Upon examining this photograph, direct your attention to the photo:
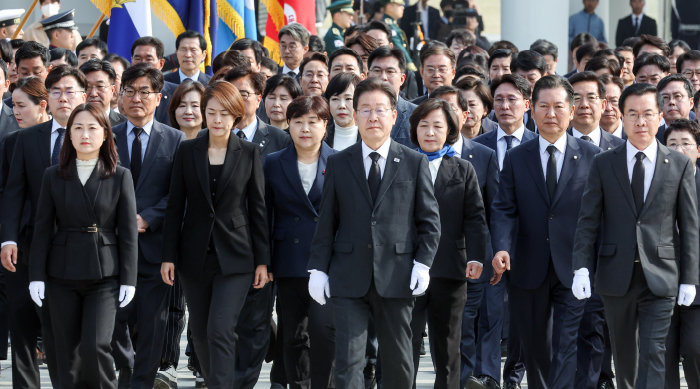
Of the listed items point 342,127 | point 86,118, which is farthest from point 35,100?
point 342,127

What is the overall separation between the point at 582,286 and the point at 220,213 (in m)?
2.14

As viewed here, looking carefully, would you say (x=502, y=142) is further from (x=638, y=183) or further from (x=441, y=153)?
(x=638, y=183)

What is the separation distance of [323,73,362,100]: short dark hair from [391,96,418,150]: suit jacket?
38 centimetres

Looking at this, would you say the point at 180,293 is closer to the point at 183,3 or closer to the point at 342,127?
the point at 342,127

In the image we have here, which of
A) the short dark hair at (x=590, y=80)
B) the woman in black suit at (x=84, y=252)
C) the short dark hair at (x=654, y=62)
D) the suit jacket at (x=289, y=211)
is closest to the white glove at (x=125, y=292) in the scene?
the woman in black suit at (x=84, y=252)

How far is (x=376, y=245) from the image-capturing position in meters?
7.32

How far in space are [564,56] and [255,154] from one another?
35.1ft

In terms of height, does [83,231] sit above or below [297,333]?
above

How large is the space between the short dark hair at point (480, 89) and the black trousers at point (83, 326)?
3355 mm

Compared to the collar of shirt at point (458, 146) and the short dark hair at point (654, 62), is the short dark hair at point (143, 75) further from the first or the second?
the short dark hair at point (654, 62)

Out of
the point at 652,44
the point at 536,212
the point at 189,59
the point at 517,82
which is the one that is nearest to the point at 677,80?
the point at 517,82

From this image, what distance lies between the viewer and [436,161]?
820 cm

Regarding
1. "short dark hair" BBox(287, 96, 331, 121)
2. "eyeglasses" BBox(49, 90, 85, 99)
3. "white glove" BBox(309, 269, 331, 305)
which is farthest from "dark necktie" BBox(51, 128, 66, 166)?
"white glove" BBox(309, 269, 331, 305)

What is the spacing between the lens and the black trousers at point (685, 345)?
7.60m
